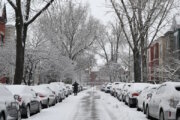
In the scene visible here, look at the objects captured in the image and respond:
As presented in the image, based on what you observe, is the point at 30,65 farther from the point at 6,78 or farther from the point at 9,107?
the point at 9,107

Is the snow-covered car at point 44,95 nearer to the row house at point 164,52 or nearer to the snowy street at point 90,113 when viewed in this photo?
the snowy street at point 90,113

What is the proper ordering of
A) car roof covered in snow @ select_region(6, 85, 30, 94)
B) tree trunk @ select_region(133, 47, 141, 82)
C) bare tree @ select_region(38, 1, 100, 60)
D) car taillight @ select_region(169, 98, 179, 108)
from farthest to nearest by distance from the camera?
bare tree @ select_region(38, 1, 100, 60) < tree trunk @ select_region(133, 47, 141, 82) < car roof covered in snow @ select_region(6, 85, 30, 94) < car taillight @ select_region(169, 98, 179, 108)

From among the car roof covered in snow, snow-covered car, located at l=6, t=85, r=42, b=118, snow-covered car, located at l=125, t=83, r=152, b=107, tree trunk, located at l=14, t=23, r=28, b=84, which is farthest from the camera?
tree trunk, located at l=14, t=23, r=28, b=84

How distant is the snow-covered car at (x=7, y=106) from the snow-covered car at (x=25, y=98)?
7.69 ft

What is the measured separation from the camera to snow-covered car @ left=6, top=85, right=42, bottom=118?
17297mm

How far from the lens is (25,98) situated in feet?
57.7

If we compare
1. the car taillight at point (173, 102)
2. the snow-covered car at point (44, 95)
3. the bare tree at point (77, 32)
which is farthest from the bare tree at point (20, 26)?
the bare tree at point (77, 32)

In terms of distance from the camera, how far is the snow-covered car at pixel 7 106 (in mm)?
12673

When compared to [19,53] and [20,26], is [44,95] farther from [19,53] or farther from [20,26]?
[20,26]

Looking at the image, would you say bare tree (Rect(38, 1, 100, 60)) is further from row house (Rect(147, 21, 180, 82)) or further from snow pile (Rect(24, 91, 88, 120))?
snow pile (Rect(24, 91, 88, 120))

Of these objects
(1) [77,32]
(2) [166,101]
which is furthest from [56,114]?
(1) [77,32]

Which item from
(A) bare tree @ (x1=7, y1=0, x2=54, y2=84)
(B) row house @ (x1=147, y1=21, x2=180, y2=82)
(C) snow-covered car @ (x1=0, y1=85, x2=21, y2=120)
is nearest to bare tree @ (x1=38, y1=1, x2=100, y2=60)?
(B) row house @ (x1=147, y1=21, x2=180, y2=82)

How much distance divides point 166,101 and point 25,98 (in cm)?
681

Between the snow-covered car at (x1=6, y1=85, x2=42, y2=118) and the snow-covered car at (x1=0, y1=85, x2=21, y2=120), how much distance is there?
2343 mm
